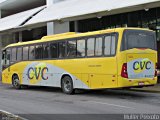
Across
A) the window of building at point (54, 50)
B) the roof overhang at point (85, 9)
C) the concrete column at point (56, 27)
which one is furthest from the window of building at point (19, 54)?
the concrete column at point (56, 27)

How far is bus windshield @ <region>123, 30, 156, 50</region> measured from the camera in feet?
57.4

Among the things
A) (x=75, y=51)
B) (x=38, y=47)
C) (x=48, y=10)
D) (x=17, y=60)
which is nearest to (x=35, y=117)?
(x=75, y=51)

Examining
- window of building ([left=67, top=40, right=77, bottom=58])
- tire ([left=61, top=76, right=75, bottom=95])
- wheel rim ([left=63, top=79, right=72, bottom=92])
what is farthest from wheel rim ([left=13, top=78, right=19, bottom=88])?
window of building ([left=67, top=40, right=77, bottom=58])

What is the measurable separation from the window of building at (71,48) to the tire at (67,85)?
1.22 meters

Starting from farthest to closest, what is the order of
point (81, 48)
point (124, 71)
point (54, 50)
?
point (54, 50) < point (81, 48) < point (124, 71)

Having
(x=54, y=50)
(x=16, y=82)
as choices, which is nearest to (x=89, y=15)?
(x=16, y=82)

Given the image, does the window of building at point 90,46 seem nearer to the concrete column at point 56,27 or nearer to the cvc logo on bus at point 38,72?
the cvc logo on bus at point 38,72

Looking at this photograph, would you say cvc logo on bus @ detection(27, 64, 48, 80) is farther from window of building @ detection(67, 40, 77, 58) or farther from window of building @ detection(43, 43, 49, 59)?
window of building @ detection(67, 40, 77, 58)

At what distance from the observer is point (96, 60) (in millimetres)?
18547

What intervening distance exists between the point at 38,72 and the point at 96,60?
5.61 m

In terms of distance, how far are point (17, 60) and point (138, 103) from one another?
11.6 m

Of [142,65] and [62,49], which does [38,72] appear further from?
[142,65]

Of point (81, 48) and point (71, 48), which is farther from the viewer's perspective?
point (71, 48)

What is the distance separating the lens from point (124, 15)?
32.9m
